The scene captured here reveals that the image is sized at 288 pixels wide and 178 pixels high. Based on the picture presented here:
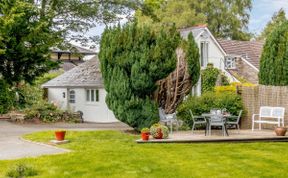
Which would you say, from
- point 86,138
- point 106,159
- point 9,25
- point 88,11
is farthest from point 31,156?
point 88,11

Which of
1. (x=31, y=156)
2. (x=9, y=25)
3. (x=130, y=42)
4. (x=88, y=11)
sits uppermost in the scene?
(x=88, y=11)

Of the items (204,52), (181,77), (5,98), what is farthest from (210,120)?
(204,52)

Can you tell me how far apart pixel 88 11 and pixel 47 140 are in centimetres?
1695

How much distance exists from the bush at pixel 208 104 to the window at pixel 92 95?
8.92 m

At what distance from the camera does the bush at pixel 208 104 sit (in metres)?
19.3

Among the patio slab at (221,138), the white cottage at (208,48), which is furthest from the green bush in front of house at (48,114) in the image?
the white cottage at (208,48)

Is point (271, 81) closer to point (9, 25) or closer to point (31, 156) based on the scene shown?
point (31, 156)

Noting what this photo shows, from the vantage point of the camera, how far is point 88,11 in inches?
1215

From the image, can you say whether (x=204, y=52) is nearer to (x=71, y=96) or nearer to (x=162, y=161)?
(x=71, y=96)

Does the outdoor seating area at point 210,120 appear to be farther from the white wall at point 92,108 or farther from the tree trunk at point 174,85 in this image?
the white wall at point 92,108

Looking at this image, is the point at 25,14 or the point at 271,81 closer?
the point at 271,81

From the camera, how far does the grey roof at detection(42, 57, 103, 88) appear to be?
2703cm

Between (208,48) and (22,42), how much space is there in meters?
15.3

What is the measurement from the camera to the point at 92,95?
2747 centimetres
